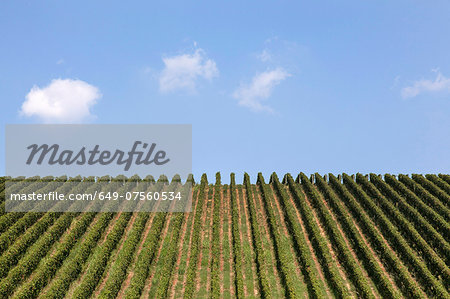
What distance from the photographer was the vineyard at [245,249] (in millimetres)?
22156

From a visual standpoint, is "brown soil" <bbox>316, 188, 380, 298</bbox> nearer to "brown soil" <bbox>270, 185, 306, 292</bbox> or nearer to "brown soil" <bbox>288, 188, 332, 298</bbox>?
"brown soil" <bbox>288, 188, 332, 298</bbox>

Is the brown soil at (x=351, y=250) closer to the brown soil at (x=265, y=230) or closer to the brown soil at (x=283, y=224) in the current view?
the brown soil at (x=283, y=224)

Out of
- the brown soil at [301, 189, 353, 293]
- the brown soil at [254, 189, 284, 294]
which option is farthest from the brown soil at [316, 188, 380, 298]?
the brown soil at [254, 189, 284, 294]

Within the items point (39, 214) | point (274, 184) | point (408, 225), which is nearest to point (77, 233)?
point (39, 214)

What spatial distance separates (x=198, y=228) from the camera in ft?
98.1

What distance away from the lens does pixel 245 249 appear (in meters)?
27.1

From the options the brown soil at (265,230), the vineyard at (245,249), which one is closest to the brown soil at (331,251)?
the vineyard at (245,249)

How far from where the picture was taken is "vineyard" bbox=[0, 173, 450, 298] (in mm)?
22156

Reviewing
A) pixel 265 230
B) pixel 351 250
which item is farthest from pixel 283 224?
pixel 351 250

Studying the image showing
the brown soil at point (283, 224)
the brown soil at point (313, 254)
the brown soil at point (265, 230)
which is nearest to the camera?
the brown soil at point (313, 254)

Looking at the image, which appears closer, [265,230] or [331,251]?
[331,251]

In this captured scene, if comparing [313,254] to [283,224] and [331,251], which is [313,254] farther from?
[283,224]

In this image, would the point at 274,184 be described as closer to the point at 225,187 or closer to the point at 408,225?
the point at 225,187

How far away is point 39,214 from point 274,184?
1086 inches
